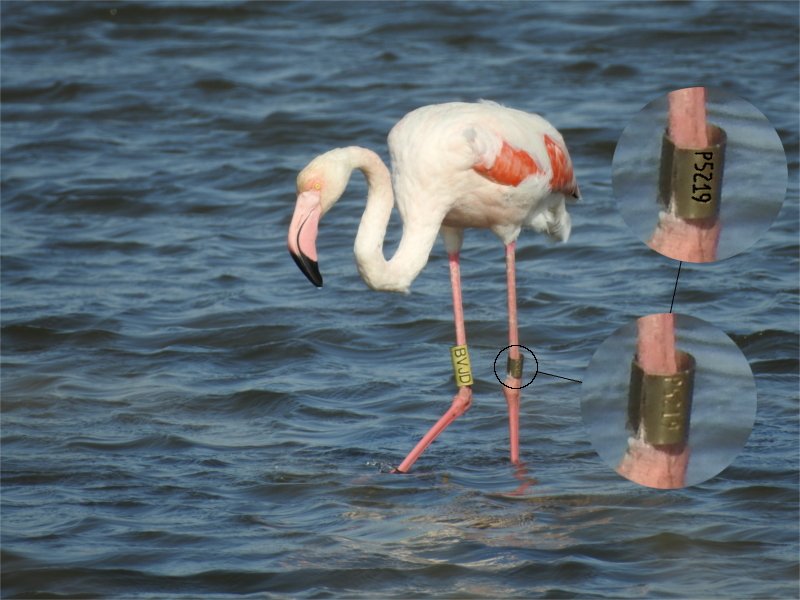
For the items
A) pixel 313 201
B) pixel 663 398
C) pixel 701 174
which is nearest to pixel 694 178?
pixel 701 174

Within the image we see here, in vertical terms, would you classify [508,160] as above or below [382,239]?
above

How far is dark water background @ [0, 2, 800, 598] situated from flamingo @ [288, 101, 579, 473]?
57 cm

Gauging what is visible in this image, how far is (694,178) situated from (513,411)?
2.72 m

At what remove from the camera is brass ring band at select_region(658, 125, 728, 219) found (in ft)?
11.6

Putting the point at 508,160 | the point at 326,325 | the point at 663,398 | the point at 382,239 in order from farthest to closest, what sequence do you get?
the point at 326,325 → the point at 508,160 → the point at 382,239 → the point at 663,398

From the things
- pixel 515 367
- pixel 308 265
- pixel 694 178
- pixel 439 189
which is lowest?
pixel 515 367

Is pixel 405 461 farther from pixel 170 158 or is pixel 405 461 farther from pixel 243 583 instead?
pixel 170 158

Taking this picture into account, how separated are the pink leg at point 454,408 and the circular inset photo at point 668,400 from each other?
77.9 inches

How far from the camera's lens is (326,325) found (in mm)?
7691

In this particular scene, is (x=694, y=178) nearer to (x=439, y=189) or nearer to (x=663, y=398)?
(x=663, y=398)

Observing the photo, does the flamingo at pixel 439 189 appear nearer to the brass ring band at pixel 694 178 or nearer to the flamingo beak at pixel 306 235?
the flamingo beak at pixel 306 235

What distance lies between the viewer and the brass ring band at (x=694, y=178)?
3.52m

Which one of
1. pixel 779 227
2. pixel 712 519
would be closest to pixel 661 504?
pixel 712 519

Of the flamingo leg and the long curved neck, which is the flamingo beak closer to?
the long curved neck
